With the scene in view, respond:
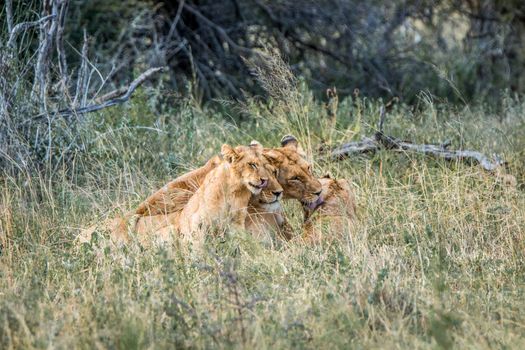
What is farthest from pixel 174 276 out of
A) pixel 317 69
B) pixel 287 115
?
pixel 317 69

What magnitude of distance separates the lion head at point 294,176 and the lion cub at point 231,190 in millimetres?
227

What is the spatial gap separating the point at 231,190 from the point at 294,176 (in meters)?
0.45

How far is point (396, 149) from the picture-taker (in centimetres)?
749

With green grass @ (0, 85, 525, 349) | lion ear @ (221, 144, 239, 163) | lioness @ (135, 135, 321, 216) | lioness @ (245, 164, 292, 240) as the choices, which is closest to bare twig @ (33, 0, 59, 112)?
green grass @ (0, 85, 525, 349)

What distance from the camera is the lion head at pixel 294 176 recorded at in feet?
20.4

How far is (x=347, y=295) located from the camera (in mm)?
4703

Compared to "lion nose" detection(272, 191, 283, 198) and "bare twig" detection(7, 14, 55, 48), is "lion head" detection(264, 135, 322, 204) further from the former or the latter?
"bare twig" detection(7, 14, 55, 48)

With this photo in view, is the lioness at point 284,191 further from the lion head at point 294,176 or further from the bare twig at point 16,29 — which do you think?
the bare twig at point 16,29

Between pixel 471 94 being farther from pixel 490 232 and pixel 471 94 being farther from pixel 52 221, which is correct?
pixel 52 221

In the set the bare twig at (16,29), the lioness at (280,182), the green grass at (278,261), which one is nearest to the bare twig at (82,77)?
the green grass at (278,261)

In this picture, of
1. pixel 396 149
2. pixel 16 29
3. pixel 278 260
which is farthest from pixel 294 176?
pixel 16 29

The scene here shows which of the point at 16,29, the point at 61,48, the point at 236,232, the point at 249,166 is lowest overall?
the point at 236,232

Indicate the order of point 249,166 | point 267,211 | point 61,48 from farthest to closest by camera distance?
point 61,48, point 267,211, point 249,166

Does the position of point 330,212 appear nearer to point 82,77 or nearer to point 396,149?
point 396,149
